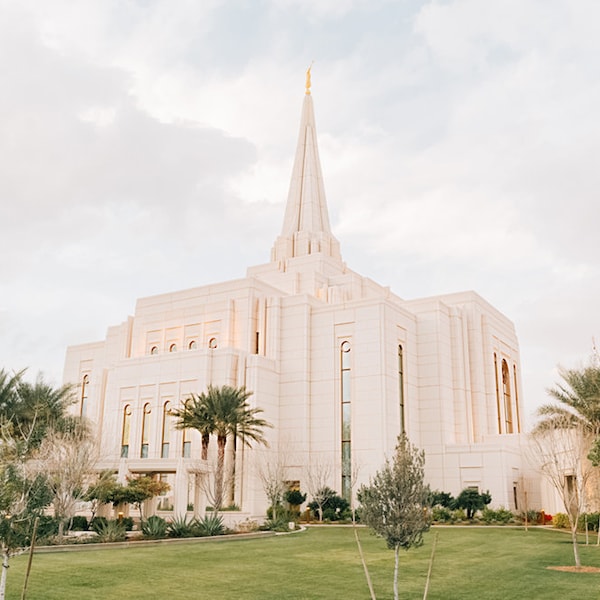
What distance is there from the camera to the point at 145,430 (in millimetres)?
40656

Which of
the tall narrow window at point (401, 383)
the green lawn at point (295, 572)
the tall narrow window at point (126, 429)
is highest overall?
the tall narrow window at point (401, 383)

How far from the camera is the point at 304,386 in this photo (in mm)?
40531

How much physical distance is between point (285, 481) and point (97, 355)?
20.6 meters

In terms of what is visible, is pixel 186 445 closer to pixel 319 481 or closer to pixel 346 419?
pixel 319 481

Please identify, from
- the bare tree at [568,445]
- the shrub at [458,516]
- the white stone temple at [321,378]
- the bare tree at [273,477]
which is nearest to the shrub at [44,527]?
the bare tree at [568,445]

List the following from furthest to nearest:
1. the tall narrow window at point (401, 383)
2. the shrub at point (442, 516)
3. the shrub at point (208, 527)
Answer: the tall narrow window at point (401, 383) → the shrub at point (442, 516) → the shrub at point (208, 527)

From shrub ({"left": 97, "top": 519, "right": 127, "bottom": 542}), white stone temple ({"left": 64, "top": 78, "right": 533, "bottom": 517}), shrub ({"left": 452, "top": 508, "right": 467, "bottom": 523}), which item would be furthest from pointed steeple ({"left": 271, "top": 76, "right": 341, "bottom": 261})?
shrub ({"left": 97, "top": 519, "right": 127, "bottom": 542})

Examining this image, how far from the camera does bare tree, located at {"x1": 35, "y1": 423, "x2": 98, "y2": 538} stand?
2295 cm

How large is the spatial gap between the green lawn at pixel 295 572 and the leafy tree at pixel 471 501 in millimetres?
12823

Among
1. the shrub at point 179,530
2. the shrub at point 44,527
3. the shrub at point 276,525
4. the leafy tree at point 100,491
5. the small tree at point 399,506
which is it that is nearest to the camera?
the shrub at point 44,527

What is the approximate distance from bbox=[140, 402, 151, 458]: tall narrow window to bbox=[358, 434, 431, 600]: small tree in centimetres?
3030

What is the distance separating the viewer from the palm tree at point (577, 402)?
28.0 meters

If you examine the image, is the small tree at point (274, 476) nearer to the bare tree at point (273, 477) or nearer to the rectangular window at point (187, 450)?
the bare tree at point (273, 477)

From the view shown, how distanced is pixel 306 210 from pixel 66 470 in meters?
33.6
